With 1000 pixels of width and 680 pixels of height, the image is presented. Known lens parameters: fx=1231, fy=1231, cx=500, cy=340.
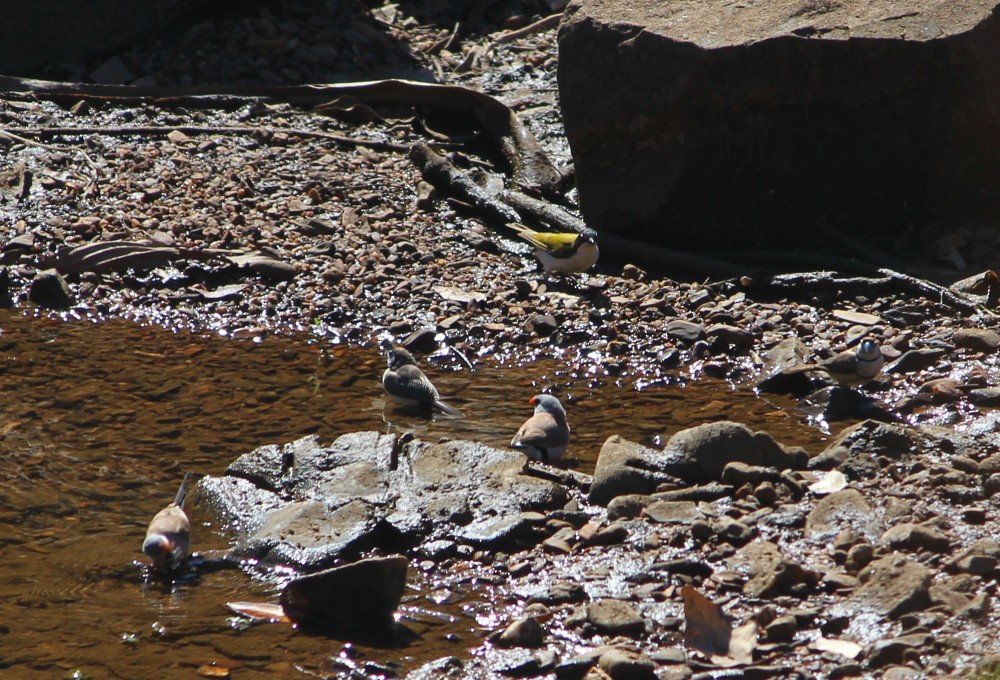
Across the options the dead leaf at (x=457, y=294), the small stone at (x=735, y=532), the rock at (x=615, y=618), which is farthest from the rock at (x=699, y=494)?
the dead leaf at (x=457, y=294)

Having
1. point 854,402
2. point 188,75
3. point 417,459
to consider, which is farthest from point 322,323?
point 188,75

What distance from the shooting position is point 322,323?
28.4ft

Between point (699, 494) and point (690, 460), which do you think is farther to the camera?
point (690, 460)

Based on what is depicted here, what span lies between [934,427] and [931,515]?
120 cm

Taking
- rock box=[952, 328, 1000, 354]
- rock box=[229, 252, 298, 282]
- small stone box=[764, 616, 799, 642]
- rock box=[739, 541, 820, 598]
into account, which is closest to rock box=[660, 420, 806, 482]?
rock box=[739, 541, 820, 598]

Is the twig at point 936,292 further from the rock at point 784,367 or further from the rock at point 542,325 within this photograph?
the rock at point 542,325

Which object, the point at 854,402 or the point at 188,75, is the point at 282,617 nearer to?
the point at 854,402

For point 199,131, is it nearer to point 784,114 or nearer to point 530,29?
point 530,29

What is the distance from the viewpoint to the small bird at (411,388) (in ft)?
23.0

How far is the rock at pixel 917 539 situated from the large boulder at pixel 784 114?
175 inches

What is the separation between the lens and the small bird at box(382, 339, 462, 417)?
700cm

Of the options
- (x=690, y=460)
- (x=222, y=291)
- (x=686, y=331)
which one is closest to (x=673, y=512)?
(x=690, y=460)

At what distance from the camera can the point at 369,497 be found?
5777mm

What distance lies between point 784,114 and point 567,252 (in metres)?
1.82
